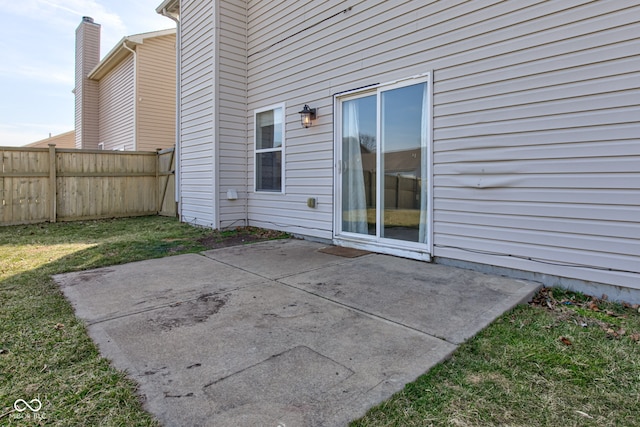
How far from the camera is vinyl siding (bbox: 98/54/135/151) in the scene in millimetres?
12140

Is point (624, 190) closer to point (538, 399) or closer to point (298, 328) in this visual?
point (538, 399)

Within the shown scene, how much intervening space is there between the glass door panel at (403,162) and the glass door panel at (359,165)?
181 mm

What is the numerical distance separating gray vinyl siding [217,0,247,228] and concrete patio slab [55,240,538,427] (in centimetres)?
263

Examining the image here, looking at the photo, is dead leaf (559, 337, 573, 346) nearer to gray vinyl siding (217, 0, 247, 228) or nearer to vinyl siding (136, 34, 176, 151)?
gray vinyl siding (217, 0, 247, 228)

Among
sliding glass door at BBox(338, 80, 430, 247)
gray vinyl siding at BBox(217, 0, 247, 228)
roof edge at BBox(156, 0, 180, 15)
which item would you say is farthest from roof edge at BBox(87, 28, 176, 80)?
sliding glass door at BBox(338, 80, 430, 247)

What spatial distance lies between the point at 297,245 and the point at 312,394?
11.8 feet

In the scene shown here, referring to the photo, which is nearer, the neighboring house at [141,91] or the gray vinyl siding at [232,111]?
the gray vinyl siding at [232,111]

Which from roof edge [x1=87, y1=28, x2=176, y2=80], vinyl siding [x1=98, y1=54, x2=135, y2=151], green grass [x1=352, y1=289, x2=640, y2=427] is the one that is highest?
roof edge [x1=87, y1=28, x2=176, y2=80]

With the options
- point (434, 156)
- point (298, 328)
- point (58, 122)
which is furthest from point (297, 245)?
point (58, 122)

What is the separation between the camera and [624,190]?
2.74 m

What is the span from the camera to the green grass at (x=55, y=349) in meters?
1.46

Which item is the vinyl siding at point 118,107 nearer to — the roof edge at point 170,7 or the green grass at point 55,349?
the roof edge at point 170,7

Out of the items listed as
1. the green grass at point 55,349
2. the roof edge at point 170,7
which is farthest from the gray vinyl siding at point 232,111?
the roof edge at point 170,7

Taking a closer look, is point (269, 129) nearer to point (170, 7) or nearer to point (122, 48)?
point (170, 7)
